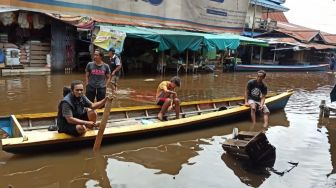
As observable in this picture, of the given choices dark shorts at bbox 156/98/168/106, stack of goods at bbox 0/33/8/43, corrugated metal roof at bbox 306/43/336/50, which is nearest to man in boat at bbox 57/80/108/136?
dark shorts at bbox 156/98/168/106

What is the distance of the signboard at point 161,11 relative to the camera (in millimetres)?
16812

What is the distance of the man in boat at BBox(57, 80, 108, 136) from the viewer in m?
5.78

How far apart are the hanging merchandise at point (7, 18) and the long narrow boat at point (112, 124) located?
9.45 meters

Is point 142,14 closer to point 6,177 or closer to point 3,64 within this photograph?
point 3,64

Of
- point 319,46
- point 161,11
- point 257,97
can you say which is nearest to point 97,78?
point 257,97

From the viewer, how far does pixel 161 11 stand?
893 inches

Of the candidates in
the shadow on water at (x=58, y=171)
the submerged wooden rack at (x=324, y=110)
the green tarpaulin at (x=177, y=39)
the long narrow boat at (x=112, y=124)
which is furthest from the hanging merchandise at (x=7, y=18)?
the submerged wooden rack at (x=324, y=110)

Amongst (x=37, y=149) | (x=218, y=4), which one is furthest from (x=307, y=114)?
(x=218, y=4)

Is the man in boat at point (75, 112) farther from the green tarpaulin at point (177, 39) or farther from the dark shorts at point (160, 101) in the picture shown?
the green tarpaulin at point (177, 39)

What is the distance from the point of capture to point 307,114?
1128 cm

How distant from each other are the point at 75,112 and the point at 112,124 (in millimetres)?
1527

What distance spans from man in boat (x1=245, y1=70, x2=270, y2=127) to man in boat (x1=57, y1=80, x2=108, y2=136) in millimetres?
4569

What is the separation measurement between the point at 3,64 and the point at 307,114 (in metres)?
11.8

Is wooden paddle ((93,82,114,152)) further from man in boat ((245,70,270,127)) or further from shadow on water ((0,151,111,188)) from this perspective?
man in boat ((245,70,270,127))
